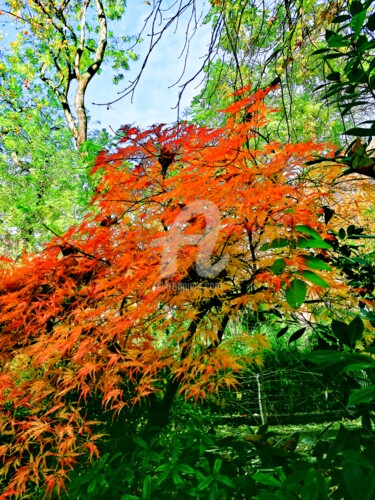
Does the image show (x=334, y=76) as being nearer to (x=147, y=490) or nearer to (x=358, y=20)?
(x=358, y=20)

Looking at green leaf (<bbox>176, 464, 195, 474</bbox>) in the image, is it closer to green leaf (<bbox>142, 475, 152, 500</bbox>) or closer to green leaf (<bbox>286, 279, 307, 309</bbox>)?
Answer: green leaf (<bbox>142, 475, 152, 500</bbox>)

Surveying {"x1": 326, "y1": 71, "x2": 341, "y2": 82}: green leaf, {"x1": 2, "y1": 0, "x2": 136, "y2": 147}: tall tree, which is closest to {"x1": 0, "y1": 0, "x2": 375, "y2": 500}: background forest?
{"x1": 326, "y1": 71, "x2": 341, "y2": 82}: green leaf

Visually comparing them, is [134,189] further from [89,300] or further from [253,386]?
[253,386]

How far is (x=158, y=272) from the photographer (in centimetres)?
141

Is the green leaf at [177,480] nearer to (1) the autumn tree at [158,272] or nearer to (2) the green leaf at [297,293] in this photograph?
(1) the autumn tree at [158,272]

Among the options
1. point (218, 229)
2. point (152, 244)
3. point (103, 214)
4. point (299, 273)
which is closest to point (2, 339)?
point (103, 214)

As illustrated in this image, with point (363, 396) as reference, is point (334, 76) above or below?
above

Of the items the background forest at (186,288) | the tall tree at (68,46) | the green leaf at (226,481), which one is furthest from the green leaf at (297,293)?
the tall tree at (68,46)

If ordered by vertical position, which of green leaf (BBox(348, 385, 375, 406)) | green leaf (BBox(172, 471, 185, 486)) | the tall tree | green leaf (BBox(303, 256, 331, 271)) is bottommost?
green leaf (BBox(172, 471, 185, 486))

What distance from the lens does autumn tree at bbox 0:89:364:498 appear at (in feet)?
4.44

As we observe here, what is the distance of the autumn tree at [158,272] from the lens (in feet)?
4.44

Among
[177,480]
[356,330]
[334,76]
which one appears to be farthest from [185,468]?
[334,76]

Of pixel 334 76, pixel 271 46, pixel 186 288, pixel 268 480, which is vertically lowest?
pixel 268 480

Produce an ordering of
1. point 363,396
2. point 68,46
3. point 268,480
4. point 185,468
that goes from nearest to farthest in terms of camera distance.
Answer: point 363,396, point 268,480, point 185,468, point 68,46
